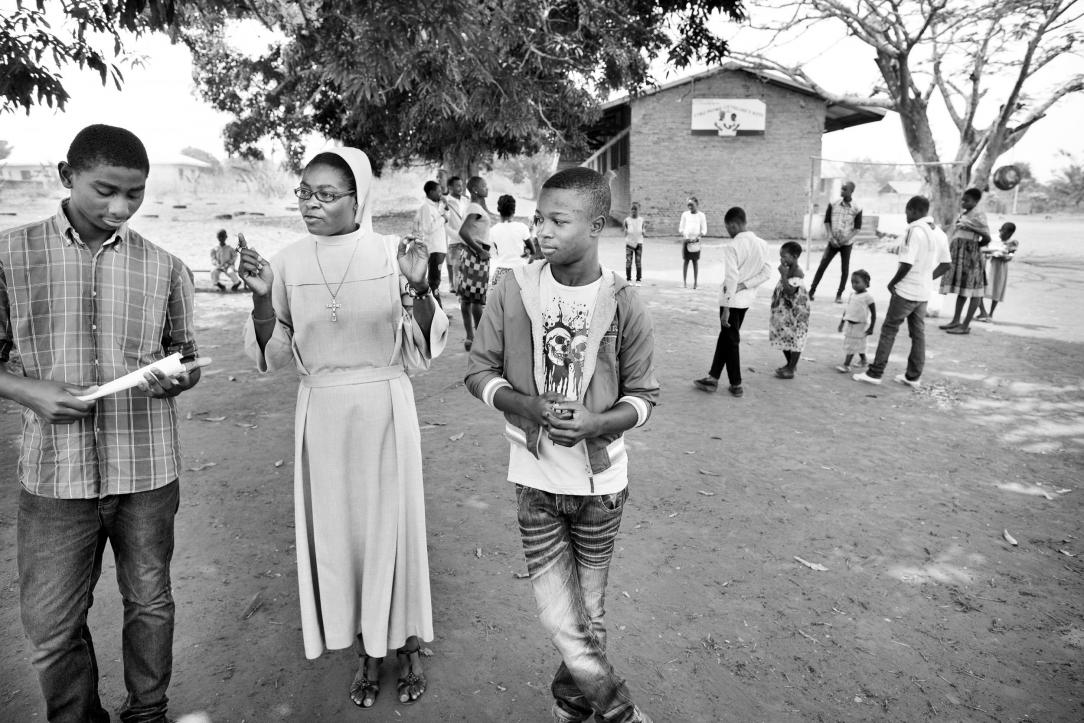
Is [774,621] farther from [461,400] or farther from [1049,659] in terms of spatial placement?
[461,400]

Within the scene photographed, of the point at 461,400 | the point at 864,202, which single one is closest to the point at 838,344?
the point at 461,400

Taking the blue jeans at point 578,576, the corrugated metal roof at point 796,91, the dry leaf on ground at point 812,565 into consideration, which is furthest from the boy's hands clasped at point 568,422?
the corrugated metal roof at point 796,91

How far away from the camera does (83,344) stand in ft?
7.38

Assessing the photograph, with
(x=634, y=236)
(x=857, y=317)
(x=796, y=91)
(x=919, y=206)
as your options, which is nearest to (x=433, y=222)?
(x=634, y=236)

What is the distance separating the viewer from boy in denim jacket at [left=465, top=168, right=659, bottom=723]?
7.62 ft

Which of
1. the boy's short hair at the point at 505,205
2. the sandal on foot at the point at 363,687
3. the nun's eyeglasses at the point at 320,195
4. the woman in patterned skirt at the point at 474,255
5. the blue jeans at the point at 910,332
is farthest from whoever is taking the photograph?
the woman in patterned skirt at the point at 474,255

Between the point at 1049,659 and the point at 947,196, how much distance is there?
15865 mm

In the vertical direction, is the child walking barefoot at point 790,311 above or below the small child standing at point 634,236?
below

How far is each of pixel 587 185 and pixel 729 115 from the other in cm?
2449

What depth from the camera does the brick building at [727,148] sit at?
968 inches

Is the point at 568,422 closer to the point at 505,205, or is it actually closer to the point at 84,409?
the point at 84,409

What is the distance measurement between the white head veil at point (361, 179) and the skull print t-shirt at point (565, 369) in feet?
2.49

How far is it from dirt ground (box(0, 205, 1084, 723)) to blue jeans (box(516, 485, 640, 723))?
52cm

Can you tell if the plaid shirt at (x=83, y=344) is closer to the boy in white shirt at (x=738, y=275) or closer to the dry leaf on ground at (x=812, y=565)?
the dry leaf on ground at (x=812, y=565)
